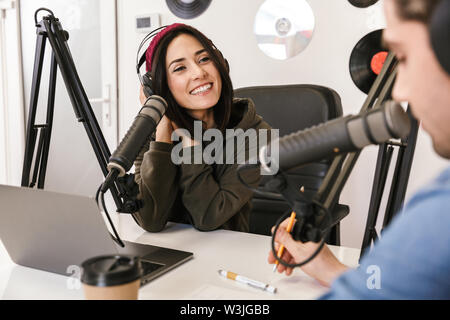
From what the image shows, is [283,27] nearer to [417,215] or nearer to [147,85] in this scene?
[147,85]

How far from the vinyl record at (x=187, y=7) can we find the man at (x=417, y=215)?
234cm

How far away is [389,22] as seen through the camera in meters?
0.41

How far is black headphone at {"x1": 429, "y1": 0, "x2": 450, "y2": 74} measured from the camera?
35cm

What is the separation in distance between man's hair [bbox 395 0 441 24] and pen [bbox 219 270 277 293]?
0.51 m

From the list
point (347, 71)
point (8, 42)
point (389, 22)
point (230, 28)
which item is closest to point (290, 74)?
point (347, 71)

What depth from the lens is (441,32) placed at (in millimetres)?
352

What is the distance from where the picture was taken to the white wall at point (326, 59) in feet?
7.09

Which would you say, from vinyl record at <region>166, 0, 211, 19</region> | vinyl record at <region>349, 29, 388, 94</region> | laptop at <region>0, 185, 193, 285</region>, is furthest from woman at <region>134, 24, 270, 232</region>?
vinyl record at <region>166, 0, 211, 19</region>

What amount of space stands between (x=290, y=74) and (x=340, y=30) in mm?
360

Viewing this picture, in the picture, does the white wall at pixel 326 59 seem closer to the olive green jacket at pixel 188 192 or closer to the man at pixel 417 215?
the olive green jacket at pixel 188 192

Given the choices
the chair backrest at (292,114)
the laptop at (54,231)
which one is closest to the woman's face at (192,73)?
the chair backrest at (292,114)

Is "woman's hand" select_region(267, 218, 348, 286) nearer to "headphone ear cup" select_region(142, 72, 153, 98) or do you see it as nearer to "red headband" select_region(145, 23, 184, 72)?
"headphone ear cup" select_region(142, 72, 153, 98)

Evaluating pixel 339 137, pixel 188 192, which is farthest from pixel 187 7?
pixel 339 137

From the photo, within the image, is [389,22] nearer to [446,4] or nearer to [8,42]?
[446,4]
